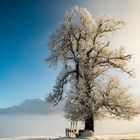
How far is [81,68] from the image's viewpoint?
50031mm

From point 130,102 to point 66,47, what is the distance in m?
9.81

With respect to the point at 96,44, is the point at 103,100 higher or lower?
lower

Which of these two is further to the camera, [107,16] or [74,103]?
[107,16]

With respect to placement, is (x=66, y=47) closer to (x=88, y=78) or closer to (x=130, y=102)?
(x=88, y=78)

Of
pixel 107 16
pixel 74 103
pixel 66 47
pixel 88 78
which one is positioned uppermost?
pixel 107 16

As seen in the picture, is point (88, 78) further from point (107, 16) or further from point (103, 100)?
point (107, 16)

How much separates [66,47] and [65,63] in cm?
189

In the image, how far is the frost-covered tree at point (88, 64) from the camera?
1901 inches

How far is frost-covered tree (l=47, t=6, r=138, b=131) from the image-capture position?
158ft

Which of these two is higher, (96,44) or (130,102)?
(96,44)

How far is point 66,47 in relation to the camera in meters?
51.0

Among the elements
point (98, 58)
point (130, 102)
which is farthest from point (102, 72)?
point (130, 102)

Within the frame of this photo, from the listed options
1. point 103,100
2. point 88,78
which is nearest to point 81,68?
point 88,78

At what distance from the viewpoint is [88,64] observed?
49.9 meters
